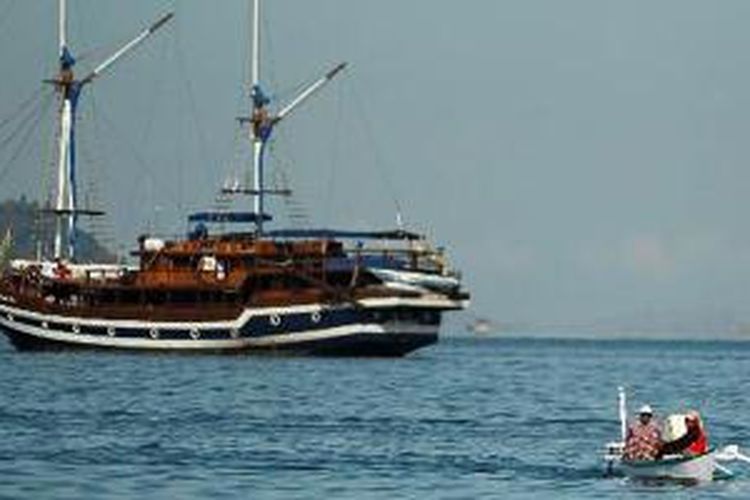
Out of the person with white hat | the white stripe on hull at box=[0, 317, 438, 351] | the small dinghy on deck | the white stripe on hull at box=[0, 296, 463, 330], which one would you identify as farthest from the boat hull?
the white stripe on hull at box=[0, 317, 438, 351]

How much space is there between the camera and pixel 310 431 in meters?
82.5

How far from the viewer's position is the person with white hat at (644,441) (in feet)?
202

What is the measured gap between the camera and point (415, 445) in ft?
248

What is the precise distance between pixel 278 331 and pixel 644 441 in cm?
8976

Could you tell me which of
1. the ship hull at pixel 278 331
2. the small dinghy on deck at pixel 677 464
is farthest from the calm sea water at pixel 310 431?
the ship hull at pixel 278 331

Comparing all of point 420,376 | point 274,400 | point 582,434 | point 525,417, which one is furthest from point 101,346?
point 582,434

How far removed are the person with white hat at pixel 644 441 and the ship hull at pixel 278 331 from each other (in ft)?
276

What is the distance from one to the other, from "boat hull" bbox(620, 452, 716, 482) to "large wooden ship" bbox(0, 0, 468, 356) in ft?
276

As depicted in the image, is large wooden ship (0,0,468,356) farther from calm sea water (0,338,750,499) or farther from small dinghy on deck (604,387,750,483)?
small dinghy on deck (604,387,750,483)

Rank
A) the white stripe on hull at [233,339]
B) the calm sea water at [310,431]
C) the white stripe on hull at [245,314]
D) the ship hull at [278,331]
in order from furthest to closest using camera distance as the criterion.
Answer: the white stripe on hull at [233,339] < the ship hull at [278,331] < the white stripe on hull at [245,314] < the calm sea water at [310,431]

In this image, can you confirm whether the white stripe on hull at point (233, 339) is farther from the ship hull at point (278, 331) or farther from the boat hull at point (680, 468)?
the boat hull at point (680, 468)

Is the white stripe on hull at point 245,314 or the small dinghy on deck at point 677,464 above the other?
the white stripe on hull at point 245,314

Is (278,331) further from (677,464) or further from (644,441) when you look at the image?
(677,464)

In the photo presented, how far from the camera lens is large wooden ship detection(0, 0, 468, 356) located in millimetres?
147750
